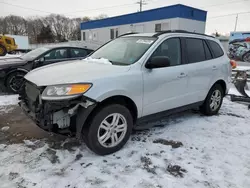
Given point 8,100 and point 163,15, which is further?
point 163,15

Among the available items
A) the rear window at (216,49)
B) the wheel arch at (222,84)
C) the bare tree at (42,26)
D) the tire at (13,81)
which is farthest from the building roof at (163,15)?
the bare tree at (42,26)

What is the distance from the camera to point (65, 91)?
2578 mm

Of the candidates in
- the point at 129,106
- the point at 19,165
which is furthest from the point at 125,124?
the point at 19,165

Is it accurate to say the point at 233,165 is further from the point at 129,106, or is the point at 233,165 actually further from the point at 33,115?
the point at 33,115

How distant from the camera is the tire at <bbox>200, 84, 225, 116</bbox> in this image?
4496 millimetres

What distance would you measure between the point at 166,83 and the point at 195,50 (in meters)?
1.21

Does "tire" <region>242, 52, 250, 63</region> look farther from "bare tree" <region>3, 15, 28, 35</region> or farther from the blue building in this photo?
"bare tree" <region>3, 15, 28, 35</region>

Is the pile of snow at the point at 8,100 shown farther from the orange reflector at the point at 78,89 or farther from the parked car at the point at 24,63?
the orange reflector at the point at 78,89

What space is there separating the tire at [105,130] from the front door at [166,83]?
16.6 inches

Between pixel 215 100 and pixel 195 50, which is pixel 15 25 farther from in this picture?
pixel 215 100

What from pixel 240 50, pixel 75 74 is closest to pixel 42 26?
pixel 240 50

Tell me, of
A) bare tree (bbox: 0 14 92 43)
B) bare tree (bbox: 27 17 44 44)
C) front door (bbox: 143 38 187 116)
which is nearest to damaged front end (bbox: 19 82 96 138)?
front door (bbox: 143 38 187 116)

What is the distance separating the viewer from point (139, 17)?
847 inches

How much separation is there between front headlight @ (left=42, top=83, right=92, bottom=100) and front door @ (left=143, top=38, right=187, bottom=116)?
99cm
